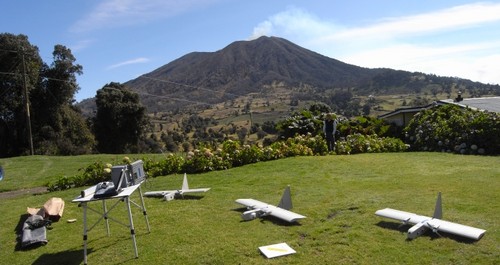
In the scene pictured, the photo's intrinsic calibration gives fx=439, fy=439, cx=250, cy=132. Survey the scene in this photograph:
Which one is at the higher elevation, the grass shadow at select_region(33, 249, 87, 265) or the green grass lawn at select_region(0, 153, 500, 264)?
the green grass lawn at select_region(0, 153, 500, 264)

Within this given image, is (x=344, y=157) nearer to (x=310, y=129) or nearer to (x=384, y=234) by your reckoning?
(x=310, y=129)

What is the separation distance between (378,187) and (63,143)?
28678 millimetres

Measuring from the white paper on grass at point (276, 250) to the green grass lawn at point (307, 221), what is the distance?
108 millimetres

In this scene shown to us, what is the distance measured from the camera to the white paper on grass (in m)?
5.58

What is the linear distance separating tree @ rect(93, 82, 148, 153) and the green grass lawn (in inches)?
1083

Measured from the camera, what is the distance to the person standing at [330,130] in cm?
1535

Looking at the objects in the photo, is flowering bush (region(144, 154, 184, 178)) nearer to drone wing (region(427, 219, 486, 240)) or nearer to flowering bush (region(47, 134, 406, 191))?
flowering bush (region(47, 134, 406, 191))

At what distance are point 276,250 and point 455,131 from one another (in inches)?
481

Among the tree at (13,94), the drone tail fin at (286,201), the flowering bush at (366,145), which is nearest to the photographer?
the drone tail fin at (286,201)

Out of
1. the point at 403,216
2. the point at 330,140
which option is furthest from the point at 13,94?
the point at 403,216

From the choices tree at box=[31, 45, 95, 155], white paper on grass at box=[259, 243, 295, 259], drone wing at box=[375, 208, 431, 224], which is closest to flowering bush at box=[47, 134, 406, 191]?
white paper on grass at box=[259, 243, 295, 259]

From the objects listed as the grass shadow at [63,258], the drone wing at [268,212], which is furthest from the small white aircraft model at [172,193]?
the grass shadow at [63,258]

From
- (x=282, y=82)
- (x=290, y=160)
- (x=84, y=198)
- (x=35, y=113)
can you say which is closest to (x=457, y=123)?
(x=290, y=160)

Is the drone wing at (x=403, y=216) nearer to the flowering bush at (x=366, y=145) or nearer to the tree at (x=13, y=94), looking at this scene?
the flowering bush at (x=366, y=145)
